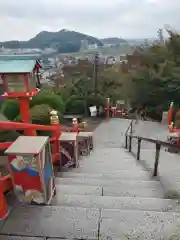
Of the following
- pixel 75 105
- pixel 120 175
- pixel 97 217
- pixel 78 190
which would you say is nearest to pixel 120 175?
pixel 120 175

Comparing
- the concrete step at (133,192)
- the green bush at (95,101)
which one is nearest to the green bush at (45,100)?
the green bush at (95,101)

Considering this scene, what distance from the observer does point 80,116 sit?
1680 centimetres

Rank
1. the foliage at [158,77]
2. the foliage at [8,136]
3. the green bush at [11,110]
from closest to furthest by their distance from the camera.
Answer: the foliage at [8,136] → the green bush at [11,110] → the foliage at [158,77]

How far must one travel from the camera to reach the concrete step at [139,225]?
2.75 meters

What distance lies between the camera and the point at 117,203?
346 cm

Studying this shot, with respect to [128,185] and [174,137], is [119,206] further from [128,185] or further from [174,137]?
[174,137]

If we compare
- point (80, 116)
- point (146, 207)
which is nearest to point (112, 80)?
point (80, 116)

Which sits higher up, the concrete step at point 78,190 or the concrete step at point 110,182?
the concrete step at point 78,190

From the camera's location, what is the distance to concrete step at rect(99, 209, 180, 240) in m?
2.75

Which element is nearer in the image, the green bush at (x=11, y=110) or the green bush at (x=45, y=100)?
the green bush at (x=11, y=110)

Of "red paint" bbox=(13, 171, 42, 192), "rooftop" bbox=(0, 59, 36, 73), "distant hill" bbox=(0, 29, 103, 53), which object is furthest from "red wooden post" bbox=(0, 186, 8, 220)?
"distant hill" bbox=(0, 29, 103, 53)

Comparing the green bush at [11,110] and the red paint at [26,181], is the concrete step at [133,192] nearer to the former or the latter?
the red paint at [26,181]

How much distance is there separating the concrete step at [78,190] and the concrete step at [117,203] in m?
0.31

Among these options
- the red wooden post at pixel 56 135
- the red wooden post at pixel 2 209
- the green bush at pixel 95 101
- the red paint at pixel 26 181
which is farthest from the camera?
the green bush at pixel 95 101
